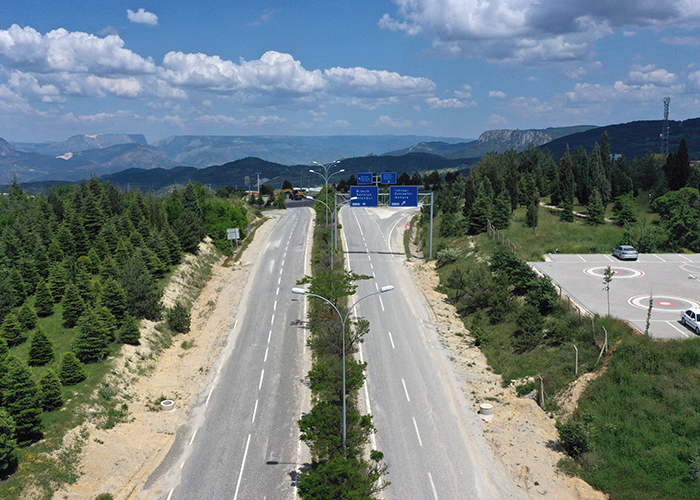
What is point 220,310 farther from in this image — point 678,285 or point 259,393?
point 678,285

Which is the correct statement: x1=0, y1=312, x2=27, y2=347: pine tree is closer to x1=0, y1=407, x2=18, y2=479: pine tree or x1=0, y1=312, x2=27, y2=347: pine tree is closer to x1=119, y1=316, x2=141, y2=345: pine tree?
x1=119, y1=316, x2=141, y2=345: pine tree

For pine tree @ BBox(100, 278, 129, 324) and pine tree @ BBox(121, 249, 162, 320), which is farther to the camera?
pine tree @ BBox(121, 249, 162, 320)

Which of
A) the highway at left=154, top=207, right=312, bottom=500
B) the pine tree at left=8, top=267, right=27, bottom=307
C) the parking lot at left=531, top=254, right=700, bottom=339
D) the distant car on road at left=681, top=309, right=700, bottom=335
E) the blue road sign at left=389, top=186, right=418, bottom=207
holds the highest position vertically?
the blue road sign at left=389, top=186, right=418, bottom=207

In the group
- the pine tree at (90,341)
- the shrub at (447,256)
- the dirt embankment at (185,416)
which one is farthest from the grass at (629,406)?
the pine tree at (90,341)

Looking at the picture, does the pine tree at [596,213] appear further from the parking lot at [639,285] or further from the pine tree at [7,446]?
the pine tree at [7,446]

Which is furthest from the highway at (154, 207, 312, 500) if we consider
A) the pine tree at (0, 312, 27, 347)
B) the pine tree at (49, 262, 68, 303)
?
the pine tree at (49, 262, 68, 303)

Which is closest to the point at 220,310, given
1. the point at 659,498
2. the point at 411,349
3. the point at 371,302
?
the point at 371,302

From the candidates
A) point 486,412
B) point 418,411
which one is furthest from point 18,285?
point 486,412
